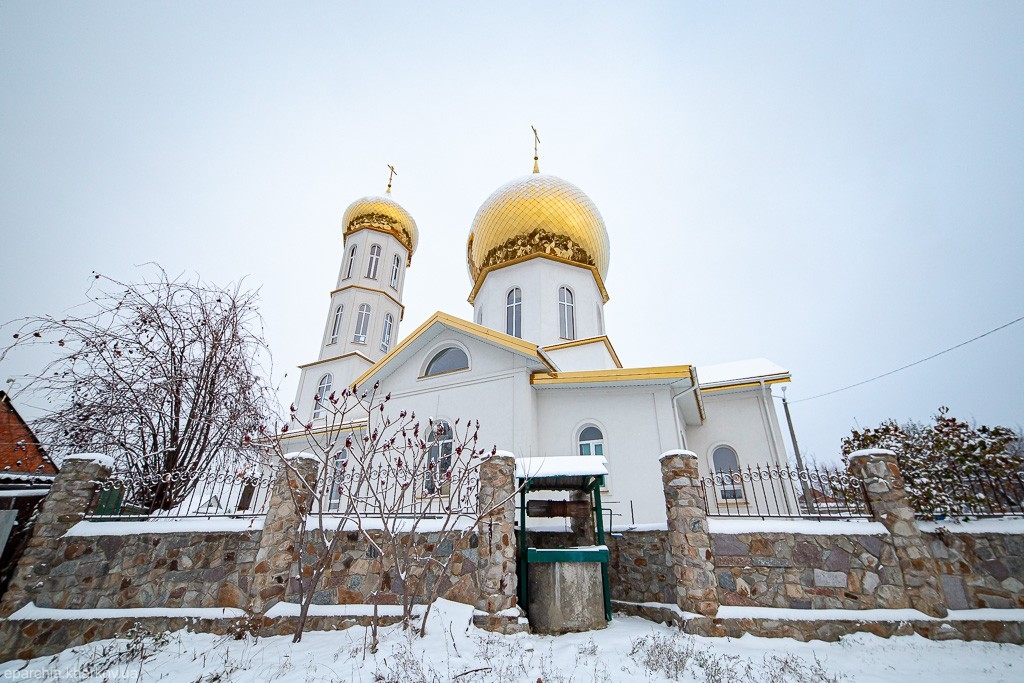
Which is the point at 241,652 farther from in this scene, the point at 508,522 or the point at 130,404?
the point at 130,404

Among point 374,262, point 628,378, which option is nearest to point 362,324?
point 374,262

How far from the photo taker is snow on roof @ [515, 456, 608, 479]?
7141 millimetres

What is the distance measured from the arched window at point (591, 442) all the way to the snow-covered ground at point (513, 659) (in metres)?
5.42

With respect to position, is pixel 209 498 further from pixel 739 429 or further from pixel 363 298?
pixel 363 298

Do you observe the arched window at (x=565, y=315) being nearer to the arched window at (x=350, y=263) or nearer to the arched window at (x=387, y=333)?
the arched window at (x=387, y=333)

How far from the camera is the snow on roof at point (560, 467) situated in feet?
23.4

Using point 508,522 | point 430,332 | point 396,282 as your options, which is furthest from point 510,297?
point 508,522

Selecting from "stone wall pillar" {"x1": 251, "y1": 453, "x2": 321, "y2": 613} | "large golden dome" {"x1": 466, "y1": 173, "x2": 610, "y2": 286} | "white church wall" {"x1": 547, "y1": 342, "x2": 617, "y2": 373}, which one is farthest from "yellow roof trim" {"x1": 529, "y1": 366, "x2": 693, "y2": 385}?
"stone wall pillar" {"x1": 251, "y1": 453, "x2": 321, "y2": 613}

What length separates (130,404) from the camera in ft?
31.3

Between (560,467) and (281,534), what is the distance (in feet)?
14.2

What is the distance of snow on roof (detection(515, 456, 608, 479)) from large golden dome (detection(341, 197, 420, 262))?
1917 cm

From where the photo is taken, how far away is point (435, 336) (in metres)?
14.2

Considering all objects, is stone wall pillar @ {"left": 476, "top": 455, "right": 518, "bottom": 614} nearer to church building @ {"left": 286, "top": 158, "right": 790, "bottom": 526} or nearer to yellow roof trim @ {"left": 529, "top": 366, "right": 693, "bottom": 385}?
church building @ {"left": 286, "top": 158, "right": 790, "bottom": 526}

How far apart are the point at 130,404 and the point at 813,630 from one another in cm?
1250
